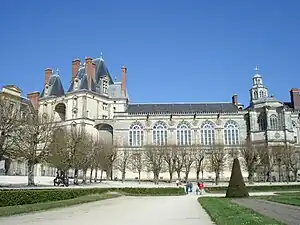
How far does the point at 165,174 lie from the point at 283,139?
21997 millimetres

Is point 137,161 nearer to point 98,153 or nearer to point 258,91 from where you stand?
point 98,153

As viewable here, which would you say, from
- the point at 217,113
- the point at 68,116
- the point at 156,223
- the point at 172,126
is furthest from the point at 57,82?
the point at 156,223

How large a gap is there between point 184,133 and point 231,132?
891 cm

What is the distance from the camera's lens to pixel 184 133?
227ft

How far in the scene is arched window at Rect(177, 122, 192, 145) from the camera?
2707 inches

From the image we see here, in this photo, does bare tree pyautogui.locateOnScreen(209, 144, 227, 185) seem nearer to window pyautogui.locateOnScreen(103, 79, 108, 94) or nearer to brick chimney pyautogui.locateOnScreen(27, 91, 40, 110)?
window pyautogui.locateOnScreen(103, 79, 108, 94)

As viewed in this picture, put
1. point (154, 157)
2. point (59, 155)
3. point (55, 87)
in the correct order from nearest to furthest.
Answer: point (59, 155)
point (154, 157)
point (55, 87)

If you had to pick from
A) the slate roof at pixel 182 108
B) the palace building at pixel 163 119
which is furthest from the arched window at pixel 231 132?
the slate roof at pixel 182 108

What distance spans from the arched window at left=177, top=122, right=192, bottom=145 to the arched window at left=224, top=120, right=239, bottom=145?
685cm

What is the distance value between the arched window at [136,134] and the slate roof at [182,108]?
2857mm

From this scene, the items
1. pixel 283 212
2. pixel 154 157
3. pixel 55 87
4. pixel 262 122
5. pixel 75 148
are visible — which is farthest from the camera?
pixel 55 87

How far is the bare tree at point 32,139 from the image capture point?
3475cm

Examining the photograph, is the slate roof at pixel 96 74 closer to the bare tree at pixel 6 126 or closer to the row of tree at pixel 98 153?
the row of tree at pixel 98 153

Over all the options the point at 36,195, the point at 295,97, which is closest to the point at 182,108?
the point at 295,97
